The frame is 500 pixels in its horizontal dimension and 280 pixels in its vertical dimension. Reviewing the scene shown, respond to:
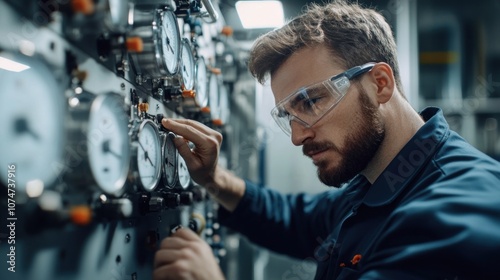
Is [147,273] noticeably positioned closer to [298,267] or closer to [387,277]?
[387,277]

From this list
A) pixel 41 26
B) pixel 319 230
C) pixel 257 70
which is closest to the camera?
pixel 41 26

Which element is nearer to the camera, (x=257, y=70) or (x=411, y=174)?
(x=411, y=174)

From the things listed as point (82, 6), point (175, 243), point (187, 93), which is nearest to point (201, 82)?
point (187, 93)

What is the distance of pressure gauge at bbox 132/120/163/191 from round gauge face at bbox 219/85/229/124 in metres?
0.79

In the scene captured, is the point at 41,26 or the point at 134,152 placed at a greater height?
the point at 41,26

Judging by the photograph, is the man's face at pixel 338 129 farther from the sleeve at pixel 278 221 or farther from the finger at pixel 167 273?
the finger at pixel 167 273

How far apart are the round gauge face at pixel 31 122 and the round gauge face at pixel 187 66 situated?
627 mm

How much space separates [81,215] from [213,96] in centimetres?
110

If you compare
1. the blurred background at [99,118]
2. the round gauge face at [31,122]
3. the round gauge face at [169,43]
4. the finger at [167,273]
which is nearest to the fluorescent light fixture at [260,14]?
the blurred background at [99,118]

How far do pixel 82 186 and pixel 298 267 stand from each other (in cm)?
208

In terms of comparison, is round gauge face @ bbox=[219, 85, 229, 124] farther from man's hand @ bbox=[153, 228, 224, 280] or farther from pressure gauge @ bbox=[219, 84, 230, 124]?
man's hand @ bbox=[153, 228, 224, 280]

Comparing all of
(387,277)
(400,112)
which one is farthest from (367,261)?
(400,112)

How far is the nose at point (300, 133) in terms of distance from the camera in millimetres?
1381

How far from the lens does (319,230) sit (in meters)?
1.83
